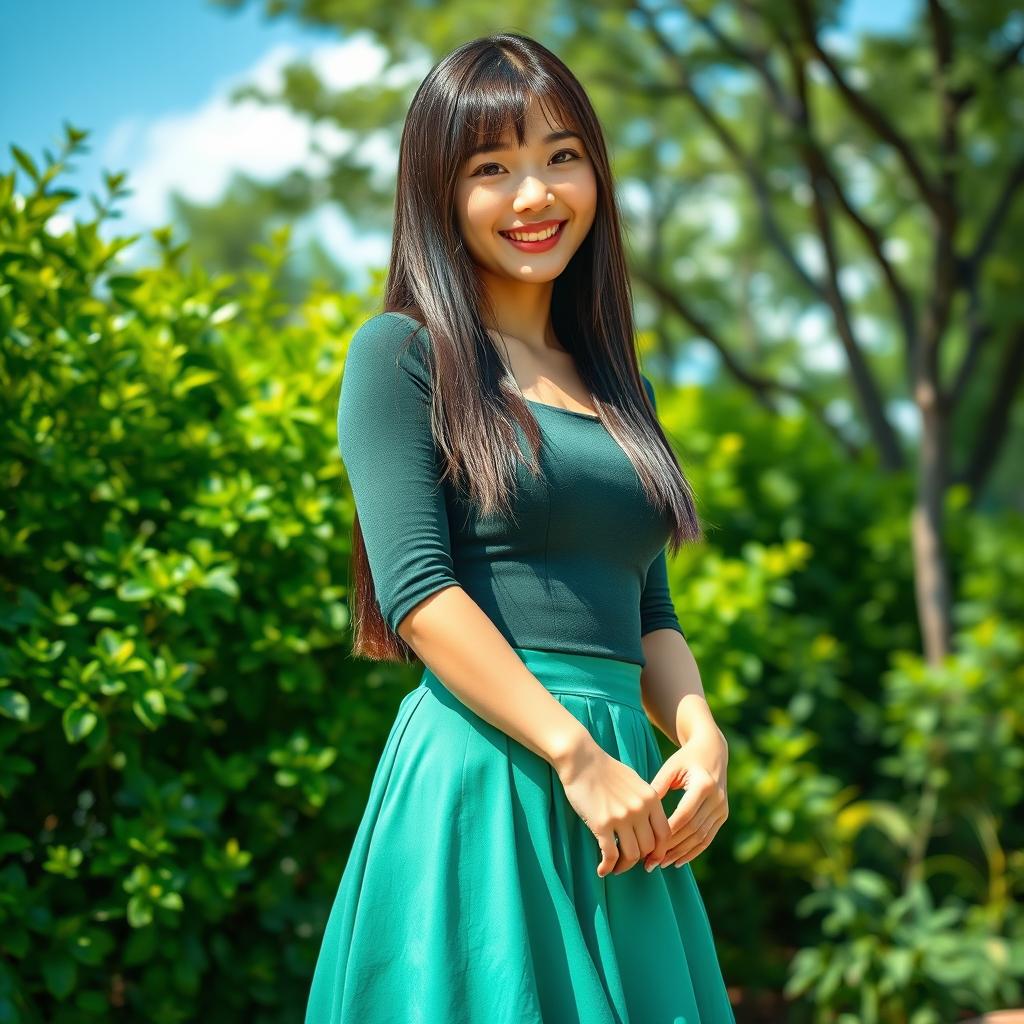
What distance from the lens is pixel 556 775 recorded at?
1.60 meters

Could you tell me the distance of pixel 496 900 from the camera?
1522 mm

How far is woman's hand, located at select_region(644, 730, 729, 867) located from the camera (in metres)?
1.61

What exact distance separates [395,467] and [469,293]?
319 millimetres

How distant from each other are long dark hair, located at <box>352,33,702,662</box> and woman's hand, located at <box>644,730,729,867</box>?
0.34 m

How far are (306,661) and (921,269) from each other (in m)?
15.6

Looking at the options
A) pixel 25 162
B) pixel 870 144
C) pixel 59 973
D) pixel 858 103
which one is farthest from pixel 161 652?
pixel 870 144

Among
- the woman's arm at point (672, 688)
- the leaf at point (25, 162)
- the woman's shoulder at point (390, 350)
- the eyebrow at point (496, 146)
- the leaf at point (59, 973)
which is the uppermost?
the leaf at point (25, 162)

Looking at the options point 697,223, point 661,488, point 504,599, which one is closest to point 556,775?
point 504,599

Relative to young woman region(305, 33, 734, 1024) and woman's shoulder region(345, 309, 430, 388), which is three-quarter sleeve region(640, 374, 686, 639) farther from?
woman's shoulder region(345, 309, 430, 388)

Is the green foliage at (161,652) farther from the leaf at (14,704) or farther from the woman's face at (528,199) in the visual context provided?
the woman's face at (528,199)

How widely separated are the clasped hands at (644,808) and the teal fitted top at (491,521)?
0.60 ft

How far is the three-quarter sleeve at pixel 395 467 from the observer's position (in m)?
1.57

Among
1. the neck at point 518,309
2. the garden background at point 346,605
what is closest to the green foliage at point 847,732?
the garden background at point 346,605

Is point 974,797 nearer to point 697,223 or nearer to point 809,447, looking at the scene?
point 809,447
